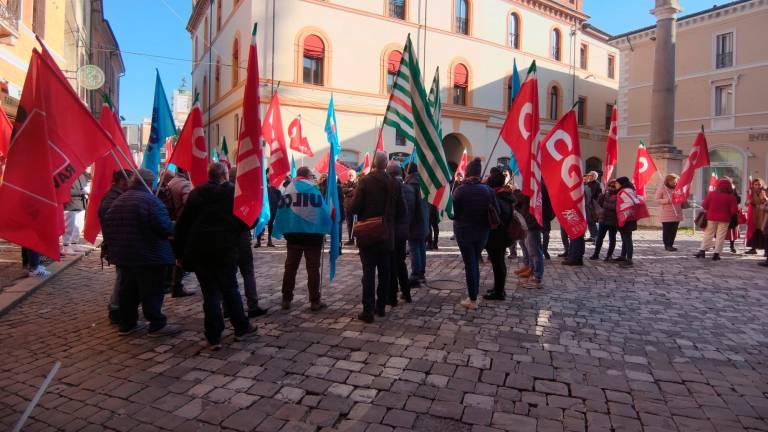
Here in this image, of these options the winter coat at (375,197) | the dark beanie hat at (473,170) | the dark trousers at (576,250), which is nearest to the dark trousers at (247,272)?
the winter coat at (375,197)

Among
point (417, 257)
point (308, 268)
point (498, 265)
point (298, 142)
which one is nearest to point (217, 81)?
point (298, 142)

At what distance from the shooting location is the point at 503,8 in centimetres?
2991

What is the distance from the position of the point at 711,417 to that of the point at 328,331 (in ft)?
10.9

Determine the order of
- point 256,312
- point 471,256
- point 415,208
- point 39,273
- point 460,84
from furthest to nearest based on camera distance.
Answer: point 460,84 → point 39,273 → point 415,208 → point 471,256 → point 256,312

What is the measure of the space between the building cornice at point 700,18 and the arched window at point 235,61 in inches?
978

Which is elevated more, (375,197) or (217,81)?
(217,81)

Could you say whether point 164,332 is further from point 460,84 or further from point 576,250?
point 460,84

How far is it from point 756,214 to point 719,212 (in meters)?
1.31

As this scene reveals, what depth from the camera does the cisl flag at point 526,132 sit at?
21.1 ft

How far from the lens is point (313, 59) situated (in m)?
24.0

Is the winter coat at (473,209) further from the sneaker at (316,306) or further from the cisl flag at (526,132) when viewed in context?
the sneaker at (316,306)

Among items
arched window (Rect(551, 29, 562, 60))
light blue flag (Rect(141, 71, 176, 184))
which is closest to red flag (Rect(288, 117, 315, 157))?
light blue flag (Rect(141, 71, 176, 184))

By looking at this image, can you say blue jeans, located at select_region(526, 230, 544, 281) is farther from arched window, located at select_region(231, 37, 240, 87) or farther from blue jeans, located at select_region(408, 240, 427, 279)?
arched window, located at select_region(231, 37, 240, 87)

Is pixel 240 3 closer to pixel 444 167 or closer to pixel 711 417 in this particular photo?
pixel 444 167
